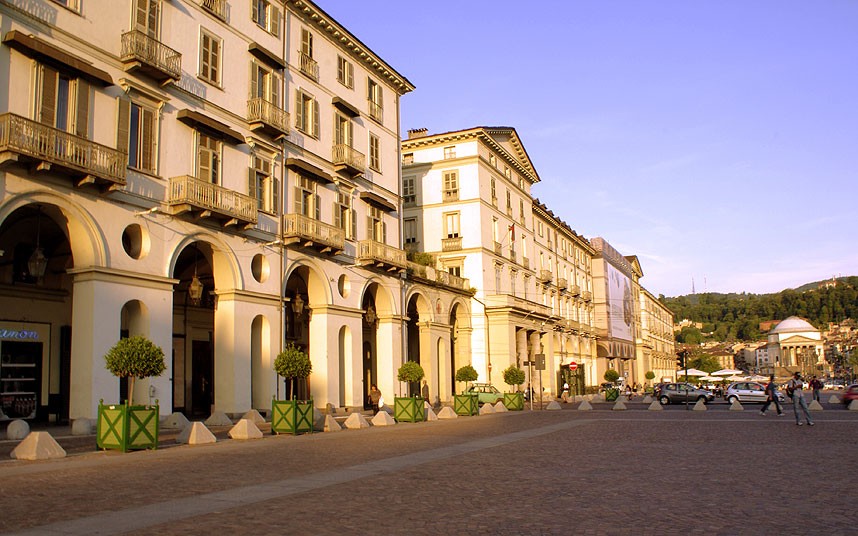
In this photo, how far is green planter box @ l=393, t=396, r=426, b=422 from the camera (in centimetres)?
2873

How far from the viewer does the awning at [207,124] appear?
24812mm

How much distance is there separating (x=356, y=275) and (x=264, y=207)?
7.39m

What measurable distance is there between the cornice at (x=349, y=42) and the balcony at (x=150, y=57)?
858 cm

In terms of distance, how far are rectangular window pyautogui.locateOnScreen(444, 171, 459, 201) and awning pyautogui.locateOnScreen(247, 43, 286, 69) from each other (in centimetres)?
2394

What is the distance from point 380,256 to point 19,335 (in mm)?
16330

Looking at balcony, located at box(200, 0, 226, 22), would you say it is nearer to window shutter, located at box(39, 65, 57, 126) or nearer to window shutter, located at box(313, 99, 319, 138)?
window shutter, located at box(313, 99, 319, 138)

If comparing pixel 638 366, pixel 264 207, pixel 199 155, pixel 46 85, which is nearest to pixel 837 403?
pixel 264 207

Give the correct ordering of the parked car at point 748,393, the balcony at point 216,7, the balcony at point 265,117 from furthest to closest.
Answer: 1. the parked car at point 748,393
2. the balcony at point 265,117
3. the balcony at point 216,7

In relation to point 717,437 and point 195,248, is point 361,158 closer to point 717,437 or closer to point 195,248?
point 195,248

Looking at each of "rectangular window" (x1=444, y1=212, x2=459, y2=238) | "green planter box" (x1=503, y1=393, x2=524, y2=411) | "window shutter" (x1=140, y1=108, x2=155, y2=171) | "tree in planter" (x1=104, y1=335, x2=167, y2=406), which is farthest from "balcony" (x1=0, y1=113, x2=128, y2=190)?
"rectangular window" (x1=444, y1=212, x2=459, y2=238)

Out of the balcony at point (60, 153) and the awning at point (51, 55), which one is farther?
the awning at point (51, 55)

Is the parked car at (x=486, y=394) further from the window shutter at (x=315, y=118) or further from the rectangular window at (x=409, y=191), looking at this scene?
the window shutter at (x=315, y=118)

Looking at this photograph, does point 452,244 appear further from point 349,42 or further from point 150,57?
point 150,57

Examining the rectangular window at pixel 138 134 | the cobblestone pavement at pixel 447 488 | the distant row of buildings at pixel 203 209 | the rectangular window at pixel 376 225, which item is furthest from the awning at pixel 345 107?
the cobblestone pavement at pixel 447 488
